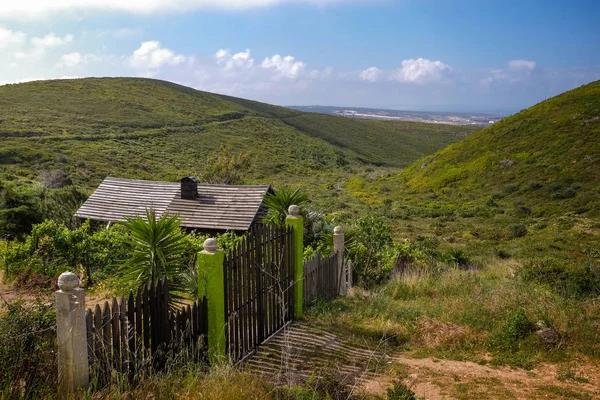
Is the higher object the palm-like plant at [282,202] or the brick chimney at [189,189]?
the palm-like plant at [282,202]

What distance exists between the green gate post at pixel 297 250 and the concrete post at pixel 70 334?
4.06 metres

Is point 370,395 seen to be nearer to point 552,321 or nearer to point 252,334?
point 252,334

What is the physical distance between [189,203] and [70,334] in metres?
15.0

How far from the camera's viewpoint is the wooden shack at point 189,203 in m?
18.0

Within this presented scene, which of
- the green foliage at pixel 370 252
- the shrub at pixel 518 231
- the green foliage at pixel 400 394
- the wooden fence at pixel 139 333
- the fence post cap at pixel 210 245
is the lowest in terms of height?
the shrub at pixel 518 231

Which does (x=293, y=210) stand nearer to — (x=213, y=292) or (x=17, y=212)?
(x=213, y=292)

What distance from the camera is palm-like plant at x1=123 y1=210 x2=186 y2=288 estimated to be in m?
7.56

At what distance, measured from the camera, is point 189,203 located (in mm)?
18938

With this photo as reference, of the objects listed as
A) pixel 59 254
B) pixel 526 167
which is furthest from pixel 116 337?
pixel 526 167

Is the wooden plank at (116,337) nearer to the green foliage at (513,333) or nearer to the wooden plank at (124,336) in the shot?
the wooden plank at (124,336)

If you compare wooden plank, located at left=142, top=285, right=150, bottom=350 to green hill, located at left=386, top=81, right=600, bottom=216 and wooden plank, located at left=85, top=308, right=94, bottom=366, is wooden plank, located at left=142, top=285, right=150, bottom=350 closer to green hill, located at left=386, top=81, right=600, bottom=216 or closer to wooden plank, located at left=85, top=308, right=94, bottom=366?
wooden plank, located at left=85, top=308, right=94, bottom=366

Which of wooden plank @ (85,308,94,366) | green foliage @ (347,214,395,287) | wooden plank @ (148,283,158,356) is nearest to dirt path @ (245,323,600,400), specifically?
wooden plank @ (148,283,158,356)

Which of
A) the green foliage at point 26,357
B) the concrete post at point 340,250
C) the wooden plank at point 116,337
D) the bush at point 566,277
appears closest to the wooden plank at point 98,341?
the wooden plank at point 116,337

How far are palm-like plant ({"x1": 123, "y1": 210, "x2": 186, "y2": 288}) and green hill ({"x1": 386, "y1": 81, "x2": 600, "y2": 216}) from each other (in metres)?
28.4
